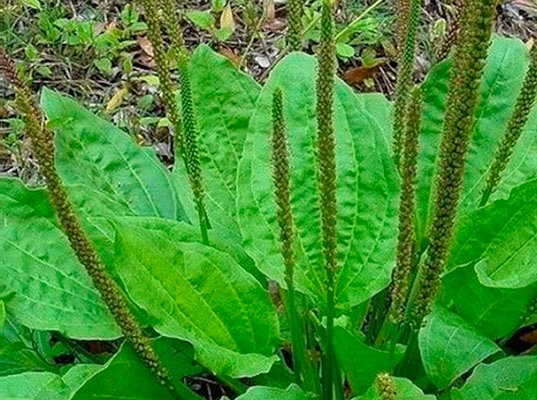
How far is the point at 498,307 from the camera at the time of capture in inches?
83.7

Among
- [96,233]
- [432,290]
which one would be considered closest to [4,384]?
[96,233]

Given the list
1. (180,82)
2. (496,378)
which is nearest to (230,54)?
Answer: (180,82)

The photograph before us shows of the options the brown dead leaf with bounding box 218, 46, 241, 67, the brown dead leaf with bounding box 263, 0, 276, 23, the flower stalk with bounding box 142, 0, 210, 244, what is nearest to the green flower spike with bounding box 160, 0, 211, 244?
the flower stalk with bounding box 142, 0, 210, 244

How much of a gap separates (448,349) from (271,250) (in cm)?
44

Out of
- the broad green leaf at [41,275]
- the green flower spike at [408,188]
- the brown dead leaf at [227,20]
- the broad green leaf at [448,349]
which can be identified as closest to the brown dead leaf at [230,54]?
the brown dead leaf at [227,20]

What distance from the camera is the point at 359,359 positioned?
2.01m

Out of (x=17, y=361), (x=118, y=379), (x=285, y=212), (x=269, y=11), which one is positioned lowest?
(x=17, y=361)

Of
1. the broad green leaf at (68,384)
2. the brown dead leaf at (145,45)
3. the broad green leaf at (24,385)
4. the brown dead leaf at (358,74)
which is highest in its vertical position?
the brown dead leaf at (145,45)

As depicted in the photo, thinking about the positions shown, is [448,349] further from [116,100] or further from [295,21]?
[116,100]

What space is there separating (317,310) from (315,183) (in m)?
0.30

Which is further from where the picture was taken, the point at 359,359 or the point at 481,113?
the point at 481,113

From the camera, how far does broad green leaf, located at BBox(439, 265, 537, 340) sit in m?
2.12

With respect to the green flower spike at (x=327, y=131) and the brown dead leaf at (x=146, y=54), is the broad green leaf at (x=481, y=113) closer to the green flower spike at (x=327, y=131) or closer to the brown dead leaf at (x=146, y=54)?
the green flower spike at (x=327, y=131)

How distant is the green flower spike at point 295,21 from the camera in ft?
6.58
